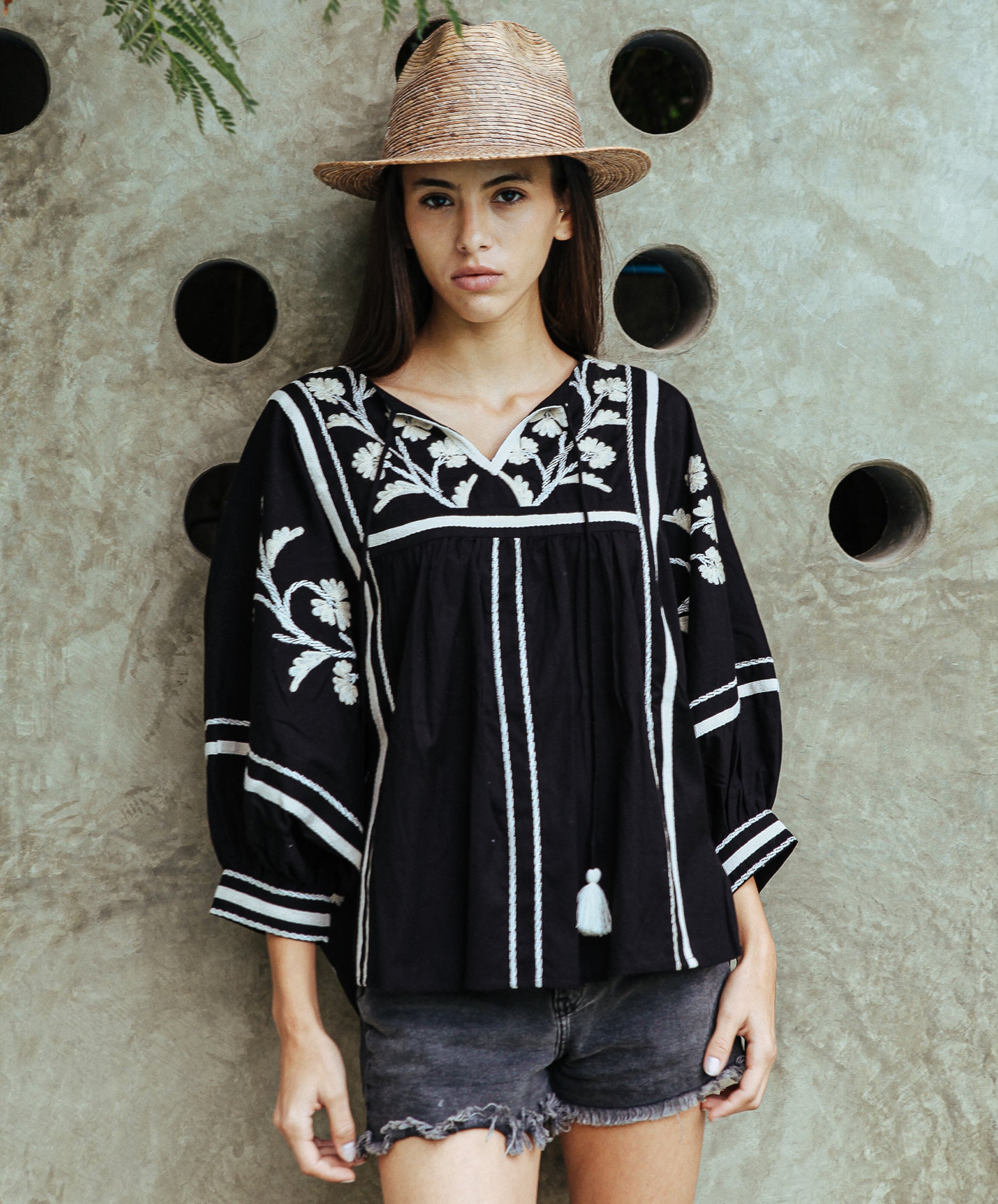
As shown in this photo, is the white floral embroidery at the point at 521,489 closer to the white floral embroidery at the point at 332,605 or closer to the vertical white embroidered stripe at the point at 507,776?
the vertical white embroidered stripe at the point at 507,776

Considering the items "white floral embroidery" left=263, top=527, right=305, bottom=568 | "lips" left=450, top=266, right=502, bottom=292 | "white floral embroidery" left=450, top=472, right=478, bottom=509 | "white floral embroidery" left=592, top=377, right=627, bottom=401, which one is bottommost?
"white floral embroidery" left=263, top=527, right=305, bottom=568

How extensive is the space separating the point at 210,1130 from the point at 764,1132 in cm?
92

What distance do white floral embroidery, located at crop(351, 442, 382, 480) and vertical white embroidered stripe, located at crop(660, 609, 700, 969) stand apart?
16.6 inches

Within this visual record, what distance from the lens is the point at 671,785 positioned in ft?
4.88

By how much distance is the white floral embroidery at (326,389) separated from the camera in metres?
1.55

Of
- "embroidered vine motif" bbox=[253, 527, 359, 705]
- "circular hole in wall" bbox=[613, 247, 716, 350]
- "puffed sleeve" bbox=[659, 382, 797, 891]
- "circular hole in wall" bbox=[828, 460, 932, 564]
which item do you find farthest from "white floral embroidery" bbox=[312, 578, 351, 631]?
"circular hole in wall" bbox=[828, 460, 932, 564]

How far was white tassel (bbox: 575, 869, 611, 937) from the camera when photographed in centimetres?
140

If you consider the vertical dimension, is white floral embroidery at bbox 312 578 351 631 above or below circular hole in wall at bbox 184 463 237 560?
above

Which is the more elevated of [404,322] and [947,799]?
[404,322]

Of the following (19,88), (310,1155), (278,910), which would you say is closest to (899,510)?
(278,910)

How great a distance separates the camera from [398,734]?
1423mm

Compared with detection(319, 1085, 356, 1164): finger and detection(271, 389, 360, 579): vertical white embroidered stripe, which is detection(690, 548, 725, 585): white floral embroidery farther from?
detection(319, 1085, 356, 1164): finger

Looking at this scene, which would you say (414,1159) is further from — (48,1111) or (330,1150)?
(48,1111)

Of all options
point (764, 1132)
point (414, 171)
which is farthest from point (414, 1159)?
point (414, 171)
